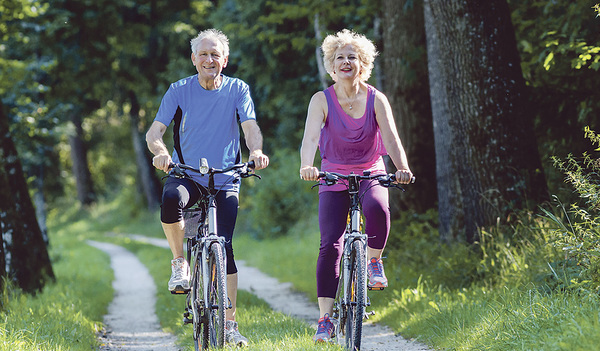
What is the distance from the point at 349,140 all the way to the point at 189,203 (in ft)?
4.09

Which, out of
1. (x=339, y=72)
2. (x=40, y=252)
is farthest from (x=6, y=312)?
(x=339, y=72)

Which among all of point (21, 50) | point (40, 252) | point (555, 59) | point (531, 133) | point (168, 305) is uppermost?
point (21, 50)

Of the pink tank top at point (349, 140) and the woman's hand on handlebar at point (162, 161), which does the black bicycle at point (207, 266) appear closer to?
the woman's hand on handlebar at point (162, 161)

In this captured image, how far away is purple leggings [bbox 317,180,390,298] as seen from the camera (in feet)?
16.4

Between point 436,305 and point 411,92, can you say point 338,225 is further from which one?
point 411,92

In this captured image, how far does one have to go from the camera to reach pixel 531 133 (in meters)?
7.49

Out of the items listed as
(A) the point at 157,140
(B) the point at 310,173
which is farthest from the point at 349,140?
(A) the point at 157,140

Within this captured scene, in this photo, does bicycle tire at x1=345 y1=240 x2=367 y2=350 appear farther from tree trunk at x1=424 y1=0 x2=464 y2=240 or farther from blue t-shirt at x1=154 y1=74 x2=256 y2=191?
tree trunk at x1=424 y1=0 x2=464 y2=240

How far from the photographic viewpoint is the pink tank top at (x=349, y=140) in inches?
200

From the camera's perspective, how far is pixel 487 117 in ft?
24.3

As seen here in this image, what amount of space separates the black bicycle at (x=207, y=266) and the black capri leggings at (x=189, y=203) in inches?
3.1

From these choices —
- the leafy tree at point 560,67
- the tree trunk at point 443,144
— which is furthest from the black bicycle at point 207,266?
the leafy tree at point 560,67

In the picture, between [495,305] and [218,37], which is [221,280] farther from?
[495,305]

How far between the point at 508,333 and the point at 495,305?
0.94 m
